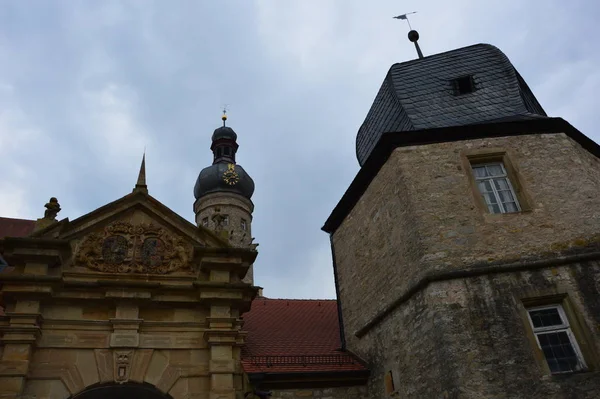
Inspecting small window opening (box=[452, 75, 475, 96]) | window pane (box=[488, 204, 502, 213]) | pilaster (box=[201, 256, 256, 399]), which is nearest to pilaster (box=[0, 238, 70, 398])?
pilaster (box=[201, 256, 256, 399])

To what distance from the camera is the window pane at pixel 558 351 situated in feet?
21.9

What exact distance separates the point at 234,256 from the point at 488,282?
4017 mm

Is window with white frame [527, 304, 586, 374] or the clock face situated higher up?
the clock face

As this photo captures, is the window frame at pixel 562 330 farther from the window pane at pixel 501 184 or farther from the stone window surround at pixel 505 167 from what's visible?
the window pane at pixel 501 184

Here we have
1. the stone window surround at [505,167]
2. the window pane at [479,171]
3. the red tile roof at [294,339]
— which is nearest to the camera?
the stone window surround at [505,167]

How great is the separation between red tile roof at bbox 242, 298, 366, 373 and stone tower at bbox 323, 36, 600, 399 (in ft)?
1.95

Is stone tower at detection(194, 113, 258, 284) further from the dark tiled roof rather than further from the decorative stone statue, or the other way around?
the decorative stone statue

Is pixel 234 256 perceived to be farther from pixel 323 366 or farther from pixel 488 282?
pixel 488 282

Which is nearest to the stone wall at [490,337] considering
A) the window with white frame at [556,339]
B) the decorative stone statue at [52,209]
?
the window with white frame at [556,339]

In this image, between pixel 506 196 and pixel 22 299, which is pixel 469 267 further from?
pixel 22 299

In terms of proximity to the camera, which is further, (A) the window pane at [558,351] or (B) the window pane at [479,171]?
(B) the window pane at [479,171]

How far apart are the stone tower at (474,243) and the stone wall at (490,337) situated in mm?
15

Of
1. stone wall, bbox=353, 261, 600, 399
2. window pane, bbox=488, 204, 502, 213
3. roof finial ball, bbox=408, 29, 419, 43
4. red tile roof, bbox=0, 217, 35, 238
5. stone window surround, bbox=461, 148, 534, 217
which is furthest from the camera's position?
roof finial ball, bbox=408, 29, 419, 43

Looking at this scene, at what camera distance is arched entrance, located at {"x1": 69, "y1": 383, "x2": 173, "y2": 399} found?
23.9ft
